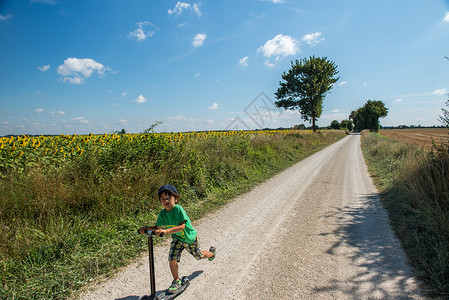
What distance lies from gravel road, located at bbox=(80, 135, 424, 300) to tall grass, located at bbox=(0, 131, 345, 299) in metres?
0.49

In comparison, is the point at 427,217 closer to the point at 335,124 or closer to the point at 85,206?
the point at 85,206

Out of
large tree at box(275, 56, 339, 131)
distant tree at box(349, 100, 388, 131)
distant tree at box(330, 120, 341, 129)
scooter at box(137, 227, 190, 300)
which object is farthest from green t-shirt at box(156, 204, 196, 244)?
distant tree at box(330, 120, 341, 129)

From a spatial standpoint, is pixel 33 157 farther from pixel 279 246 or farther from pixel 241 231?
pixel 279 246

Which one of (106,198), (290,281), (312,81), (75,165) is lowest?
(290,281)

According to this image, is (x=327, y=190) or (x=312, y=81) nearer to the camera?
(x=327, y=190)

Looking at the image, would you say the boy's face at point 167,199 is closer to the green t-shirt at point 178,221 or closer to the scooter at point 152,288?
the green t-shirt at point 178,221

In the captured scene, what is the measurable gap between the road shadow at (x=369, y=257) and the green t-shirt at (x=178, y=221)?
1.73m

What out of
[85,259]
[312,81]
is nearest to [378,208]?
[85,259]

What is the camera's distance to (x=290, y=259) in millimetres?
3342

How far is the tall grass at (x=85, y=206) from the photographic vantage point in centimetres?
287

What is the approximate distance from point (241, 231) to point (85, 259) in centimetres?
274

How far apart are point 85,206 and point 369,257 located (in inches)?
208

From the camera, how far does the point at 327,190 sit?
292 inches

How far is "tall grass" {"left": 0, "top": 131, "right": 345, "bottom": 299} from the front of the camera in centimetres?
287
